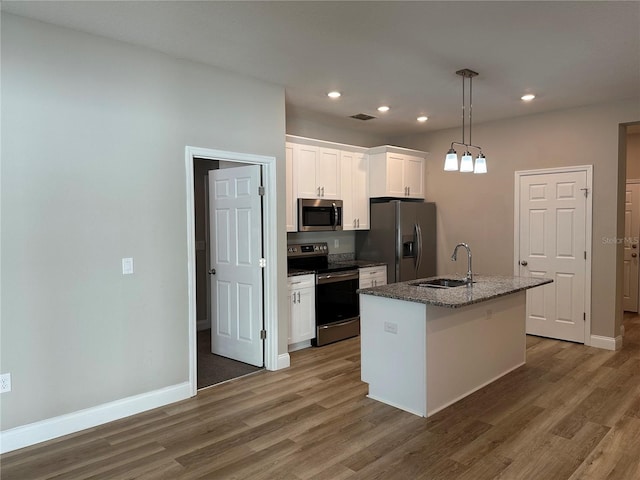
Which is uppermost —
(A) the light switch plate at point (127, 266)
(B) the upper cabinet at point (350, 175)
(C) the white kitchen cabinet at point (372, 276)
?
(B) the upper cabinet at point (350, 175)

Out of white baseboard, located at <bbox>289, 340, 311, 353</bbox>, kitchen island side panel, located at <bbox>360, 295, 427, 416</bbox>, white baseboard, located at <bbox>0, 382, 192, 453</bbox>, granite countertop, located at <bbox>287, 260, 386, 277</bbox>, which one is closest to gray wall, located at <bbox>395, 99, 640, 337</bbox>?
granite countertop, located at <bbox>287, 260, 386, 277</bbox>

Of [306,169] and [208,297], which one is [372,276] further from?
[208,297]

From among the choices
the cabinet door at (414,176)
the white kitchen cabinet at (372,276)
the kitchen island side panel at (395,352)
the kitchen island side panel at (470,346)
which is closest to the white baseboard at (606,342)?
the kitchen island side panel at (470,346)

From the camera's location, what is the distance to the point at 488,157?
19.2 feet

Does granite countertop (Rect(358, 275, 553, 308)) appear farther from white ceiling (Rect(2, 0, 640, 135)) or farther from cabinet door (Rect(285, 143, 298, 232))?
white ceiling (Rect(2, 0, 640, 135))

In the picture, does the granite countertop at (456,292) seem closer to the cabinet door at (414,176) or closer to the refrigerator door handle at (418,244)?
the refrigerator door handle at (418,244)

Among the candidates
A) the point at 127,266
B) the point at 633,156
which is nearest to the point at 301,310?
the point at 127,266

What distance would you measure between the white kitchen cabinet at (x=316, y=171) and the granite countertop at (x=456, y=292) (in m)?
1.90

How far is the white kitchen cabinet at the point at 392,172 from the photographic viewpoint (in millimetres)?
5953

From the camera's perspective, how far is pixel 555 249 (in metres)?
5.38

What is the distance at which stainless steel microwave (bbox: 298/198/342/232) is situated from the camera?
17.0 feet

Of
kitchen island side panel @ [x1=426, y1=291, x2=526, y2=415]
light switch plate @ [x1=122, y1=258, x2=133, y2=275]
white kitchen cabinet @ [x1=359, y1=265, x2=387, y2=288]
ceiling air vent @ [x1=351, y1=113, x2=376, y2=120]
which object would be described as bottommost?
kitchen island side panel @ [x1=426, y1=291, x2=526, y2=415]

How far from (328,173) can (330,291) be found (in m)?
1.46

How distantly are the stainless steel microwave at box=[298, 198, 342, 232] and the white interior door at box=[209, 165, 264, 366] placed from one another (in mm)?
902
